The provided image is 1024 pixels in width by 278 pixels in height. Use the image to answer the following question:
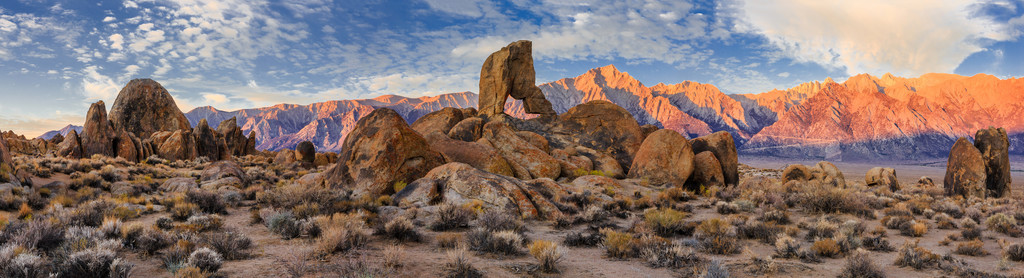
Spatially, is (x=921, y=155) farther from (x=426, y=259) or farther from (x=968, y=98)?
(x=426, y=259)

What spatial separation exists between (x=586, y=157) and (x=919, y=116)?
218786 millimetres

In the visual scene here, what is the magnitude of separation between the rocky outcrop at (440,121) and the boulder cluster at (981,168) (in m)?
27.4

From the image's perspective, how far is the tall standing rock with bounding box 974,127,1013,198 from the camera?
22250 mm

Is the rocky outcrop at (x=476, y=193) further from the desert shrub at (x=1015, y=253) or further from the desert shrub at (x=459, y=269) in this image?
the desert shrub at (x=1015, y=253)

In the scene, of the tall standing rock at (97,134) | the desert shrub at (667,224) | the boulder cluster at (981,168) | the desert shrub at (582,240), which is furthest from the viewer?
the tall standing rock at (97,134)

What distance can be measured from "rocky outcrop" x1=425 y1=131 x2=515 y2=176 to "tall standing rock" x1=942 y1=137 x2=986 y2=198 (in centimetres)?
2161

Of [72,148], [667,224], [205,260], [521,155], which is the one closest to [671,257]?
[667,224]

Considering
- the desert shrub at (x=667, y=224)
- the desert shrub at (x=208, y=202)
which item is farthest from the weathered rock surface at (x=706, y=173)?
the desert shrub at (x=208, y=202)

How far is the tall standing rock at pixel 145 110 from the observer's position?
41000 mm

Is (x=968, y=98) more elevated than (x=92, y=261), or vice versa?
(x=968, y=98)

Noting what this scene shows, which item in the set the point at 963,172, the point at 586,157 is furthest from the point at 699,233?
the point at 963,172

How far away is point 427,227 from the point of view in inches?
379

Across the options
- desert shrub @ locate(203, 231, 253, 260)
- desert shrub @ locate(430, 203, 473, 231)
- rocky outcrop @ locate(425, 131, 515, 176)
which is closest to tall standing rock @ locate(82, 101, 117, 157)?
rocky outcrop @ locate(425, 131, 515, 176)

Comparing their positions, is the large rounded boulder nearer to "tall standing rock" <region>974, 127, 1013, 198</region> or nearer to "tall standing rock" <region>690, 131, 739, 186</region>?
"tall standing rock" <region>690, 131, 739, 186</region>
